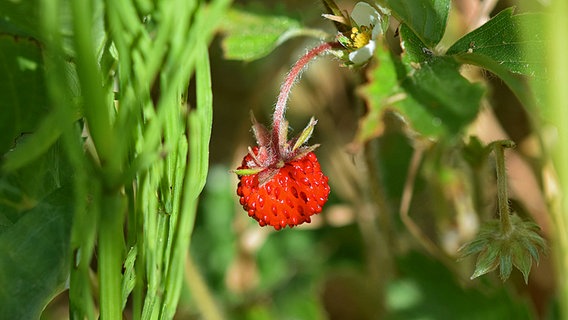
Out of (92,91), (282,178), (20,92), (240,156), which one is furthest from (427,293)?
(92,91)

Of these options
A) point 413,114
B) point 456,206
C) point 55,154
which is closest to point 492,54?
point 413,114

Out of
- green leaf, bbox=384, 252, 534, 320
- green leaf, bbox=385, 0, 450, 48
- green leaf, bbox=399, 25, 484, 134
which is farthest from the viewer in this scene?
green leaf, bbox=384, 252, 534, 320

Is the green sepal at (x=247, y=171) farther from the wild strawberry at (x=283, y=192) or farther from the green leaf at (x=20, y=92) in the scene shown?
the green leaf at (x=20, y=92)

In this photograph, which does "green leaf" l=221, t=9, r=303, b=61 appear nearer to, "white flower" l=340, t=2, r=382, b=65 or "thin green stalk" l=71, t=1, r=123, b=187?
"white flower" l=340, t=2, r=382, b=65

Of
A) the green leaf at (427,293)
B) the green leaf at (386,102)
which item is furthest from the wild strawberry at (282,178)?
the green leaf at (427,293)

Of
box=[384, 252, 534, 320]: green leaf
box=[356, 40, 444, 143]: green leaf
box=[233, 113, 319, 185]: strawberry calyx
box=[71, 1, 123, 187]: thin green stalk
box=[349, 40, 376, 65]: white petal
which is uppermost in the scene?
box=[71, 1, 123, 187]: thin green stalk

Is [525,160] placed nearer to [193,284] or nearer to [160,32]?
[193,284]

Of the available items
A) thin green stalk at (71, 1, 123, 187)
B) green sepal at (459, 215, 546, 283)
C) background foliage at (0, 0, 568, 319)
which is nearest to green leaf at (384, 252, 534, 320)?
background foliage at (0, 0, 568, 319)
